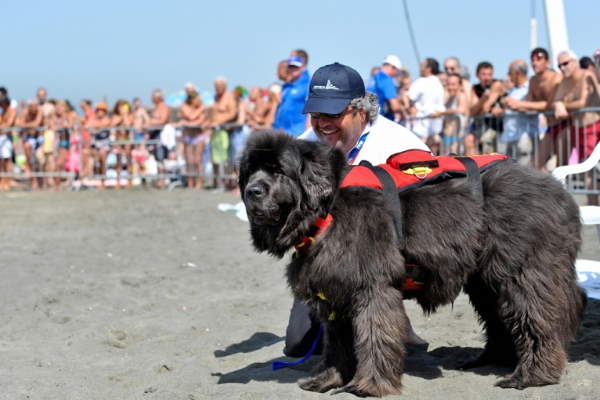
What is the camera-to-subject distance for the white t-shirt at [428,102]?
11.9 m

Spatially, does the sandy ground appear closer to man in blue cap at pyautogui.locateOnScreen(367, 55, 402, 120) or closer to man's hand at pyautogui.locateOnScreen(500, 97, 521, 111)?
man's hand at pyautogui.locateOnScreen(500, 97, 521, 111)

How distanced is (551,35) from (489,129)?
7.32ft

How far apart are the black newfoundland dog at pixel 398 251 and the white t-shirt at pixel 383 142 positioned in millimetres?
433

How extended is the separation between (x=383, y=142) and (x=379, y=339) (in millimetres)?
1244

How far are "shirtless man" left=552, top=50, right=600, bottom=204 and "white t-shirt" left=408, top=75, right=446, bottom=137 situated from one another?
2456 millimetres

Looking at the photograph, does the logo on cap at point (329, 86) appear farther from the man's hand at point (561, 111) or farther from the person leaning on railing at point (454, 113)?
the person leaning on railing at point (454, 113)

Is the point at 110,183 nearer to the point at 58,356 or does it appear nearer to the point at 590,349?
the point at 58,356

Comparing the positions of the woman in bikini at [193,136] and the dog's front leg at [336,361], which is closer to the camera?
the dog's front leg at [336,361]

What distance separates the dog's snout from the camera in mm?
3945

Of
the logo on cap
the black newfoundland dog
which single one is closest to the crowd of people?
the logo on cap

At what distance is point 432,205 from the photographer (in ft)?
13.9

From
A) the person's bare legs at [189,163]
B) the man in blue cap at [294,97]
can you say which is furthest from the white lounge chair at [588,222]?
the person's bare legs at [189,163]

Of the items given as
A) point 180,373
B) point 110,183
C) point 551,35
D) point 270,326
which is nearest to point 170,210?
point 110,183

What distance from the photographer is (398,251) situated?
4.16 meters
